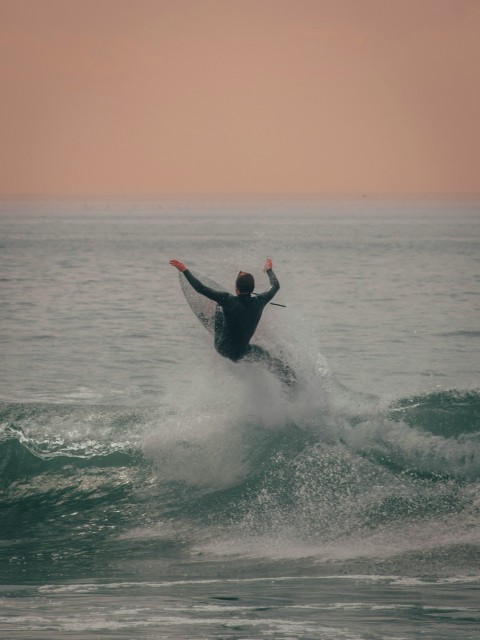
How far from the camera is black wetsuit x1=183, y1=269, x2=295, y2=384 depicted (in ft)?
37.8

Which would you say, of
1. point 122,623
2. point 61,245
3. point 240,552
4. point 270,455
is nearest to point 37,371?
point 270,455

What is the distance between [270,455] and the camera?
11.5 metres

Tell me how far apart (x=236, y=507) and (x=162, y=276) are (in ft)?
132

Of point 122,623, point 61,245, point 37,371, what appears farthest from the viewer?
point 61,245

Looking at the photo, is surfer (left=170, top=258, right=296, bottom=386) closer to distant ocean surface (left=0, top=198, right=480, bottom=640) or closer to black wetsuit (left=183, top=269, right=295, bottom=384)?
black wetsuit (left=183, top=269, right=295, bottom=384)

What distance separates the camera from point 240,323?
11633 mm

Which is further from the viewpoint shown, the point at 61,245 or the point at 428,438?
the point at 61,245

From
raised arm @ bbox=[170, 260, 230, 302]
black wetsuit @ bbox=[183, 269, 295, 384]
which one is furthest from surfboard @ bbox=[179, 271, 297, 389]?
raised arm @ bbox=[170, 260, 230, 302]

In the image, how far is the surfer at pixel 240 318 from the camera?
11.5 meters

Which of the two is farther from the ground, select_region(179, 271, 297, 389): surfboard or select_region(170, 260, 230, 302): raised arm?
select_region(170, 260, 230, 302): raised arm

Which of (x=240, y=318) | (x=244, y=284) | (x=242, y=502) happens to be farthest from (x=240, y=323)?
(x=242, y=502)

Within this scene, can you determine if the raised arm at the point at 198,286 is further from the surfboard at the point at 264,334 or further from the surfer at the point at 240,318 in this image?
the surfboard at the point at 264,334

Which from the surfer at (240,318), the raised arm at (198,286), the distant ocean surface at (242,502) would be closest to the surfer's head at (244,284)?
the surfer at (240,318)

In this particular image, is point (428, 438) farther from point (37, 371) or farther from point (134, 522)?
point (37, 371)
